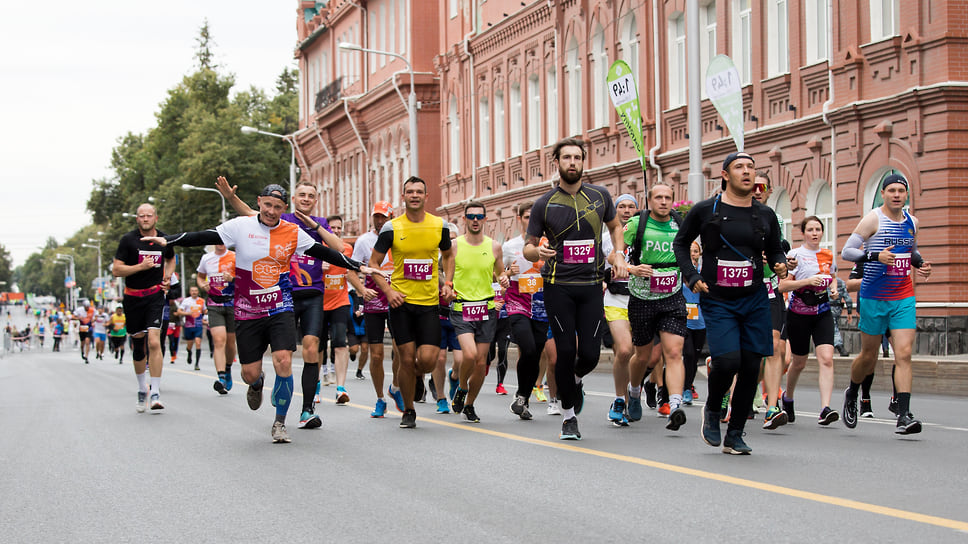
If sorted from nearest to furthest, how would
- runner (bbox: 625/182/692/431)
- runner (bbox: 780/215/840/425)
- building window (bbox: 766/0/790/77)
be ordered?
1. runner (bbox: 625/182/692/431)
2. runner (bbox: 780/215/840/425)
3. building window (bbox: 766/0/790/77)

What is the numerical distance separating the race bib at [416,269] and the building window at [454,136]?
38.1 metres

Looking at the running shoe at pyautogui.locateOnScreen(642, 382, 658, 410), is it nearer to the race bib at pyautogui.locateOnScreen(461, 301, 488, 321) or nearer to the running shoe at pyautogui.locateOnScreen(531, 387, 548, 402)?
the running shoe at pyautogui.locateOnScreen(531, 387, 548, 402)

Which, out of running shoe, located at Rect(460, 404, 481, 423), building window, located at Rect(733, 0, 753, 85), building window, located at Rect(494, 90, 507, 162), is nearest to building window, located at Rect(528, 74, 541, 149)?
building window, located at Rect(494, 90, 507, 162)

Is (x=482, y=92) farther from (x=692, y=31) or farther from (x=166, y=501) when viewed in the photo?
(x=166, y=501)

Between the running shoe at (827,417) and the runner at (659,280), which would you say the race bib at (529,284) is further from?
the running shoe at (827,417)

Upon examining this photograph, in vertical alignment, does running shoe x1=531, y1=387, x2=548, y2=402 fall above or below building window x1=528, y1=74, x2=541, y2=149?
below

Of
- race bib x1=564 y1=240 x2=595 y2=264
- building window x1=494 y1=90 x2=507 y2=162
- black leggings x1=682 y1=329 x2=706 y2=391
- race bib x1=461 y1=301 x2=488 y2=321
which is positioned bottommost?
black leggings x1=682 y1=329 x2=706 y2=391

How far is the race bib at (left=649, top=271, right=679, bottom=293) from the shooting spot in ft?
38.2

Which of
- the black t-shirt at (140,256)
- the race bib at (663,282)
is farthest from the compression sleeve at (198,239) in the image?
the race bib at (663,282)

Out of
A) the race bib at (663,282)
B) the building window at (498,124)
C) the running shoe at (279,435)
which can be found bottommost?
the running shoe at (279,435)

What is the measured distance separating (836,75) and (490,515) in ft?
66.5

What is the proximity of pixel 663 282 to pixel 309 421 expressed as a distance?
129 inches

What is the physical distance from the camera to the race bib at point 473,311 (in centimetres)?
1305

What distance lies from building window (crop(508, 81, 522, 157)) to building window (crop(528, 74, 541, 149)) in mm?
1221
